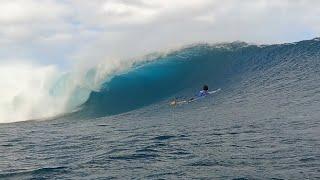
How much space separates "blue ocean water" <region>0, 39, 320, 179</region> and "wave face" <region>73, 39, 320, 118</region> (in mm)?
64

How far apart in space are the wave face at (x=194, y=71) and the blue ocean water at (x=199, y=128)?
2.5 inches

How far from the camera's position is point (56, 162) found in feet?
37.7

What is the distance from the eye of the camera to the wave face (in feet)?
82.4

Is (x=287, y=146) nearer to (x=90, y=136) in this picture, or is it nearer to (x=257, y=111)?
(x=257, y=111)

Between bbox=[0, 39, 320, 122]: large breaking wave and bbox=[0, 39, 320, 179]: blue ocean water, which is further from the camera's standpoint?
bbox=[0, 39, 320, 122]: large breaking wave

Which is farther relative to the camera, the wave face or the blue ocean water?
the wave face

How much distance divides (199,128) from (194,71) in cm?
1389

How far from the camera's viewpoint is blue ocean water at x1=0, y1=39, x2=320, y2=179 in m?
9.88

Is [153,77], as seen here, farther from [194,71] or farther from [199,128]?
[199,128]

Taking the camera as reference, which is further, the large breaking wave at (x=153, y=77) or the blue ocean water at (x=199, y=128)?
the large breaking wave at (x=153, y=77)

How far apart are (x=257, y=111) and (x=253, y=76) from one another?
767cm

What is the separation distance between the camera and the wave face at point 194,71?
82.4 feet

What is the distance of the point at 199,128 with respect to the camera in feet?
48.4

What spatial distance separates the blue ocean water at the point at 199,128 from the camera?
32.4 ft
